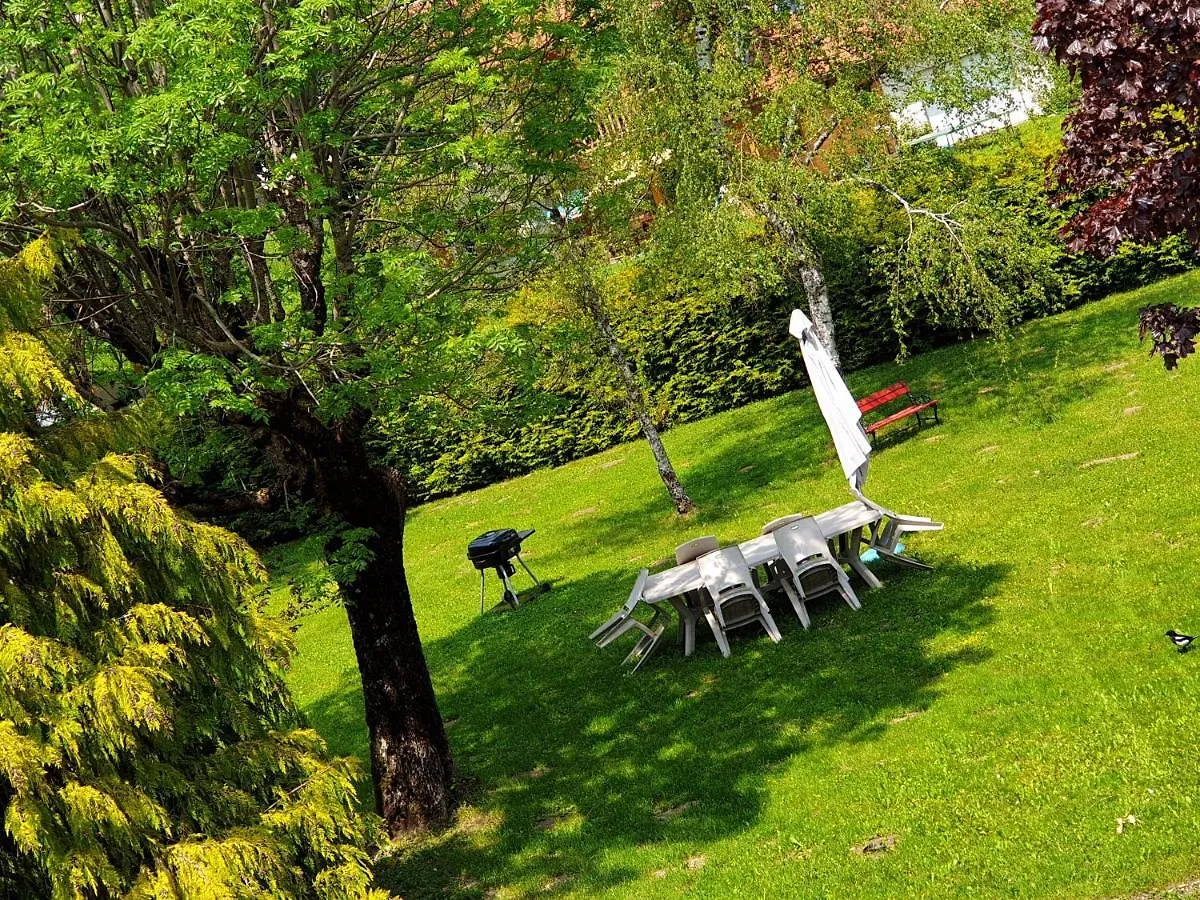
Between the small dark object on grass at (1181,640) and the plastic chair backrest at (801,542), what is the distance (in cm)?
362

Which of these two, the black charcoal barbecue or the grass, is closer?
the grass

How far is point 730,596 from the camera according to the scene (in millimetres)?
11719

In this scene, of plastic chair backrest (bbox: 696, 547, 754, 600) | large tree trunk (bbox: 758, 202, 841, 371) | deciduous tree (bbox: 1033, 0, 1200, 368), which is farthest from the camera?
large tree trunk (bbox: 758, 202, 841, 371)

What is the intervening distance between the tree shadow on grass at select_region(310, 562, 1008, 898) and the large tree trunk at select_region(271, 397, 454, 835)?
0.42 meters

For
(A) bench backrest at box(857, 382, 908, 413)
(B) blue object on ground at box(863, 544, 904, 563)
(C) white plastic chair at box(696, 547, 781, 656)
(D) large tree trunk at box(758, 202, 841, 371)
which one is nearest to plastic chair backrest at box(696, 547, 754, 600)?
(C) white plastic chair at box(696, 547, 781, 656)

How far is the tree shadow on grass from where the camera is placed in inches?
352

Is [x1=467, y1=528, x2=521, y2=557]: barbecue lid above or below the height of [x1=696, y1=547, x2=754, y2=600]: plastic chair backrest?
above

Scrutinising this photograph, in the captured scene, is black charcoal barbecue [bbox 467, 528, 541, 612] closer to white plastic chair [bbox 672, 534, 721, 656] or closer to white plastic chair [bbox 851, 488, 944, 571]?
white plastic chair [bbox 672, 534, 721, 656]

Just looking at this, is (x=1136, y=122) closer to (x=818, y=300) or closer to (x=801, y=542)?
(x=801, y=542)

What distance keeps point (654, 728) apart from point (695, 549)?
245cm

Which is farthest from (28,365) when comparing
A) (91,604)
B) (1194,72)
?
(1194,72)

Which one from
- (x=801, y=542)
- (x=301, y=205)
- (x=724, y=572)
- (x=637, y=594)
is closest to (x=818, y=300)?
(x=801, y=542)

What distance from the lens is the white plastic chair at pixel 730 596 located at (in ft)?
38.4

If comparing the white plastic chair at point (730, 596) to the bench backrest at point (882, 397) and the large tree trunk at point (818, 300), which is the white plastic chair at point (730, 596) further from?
the large tree trunk at point (818, 300)
